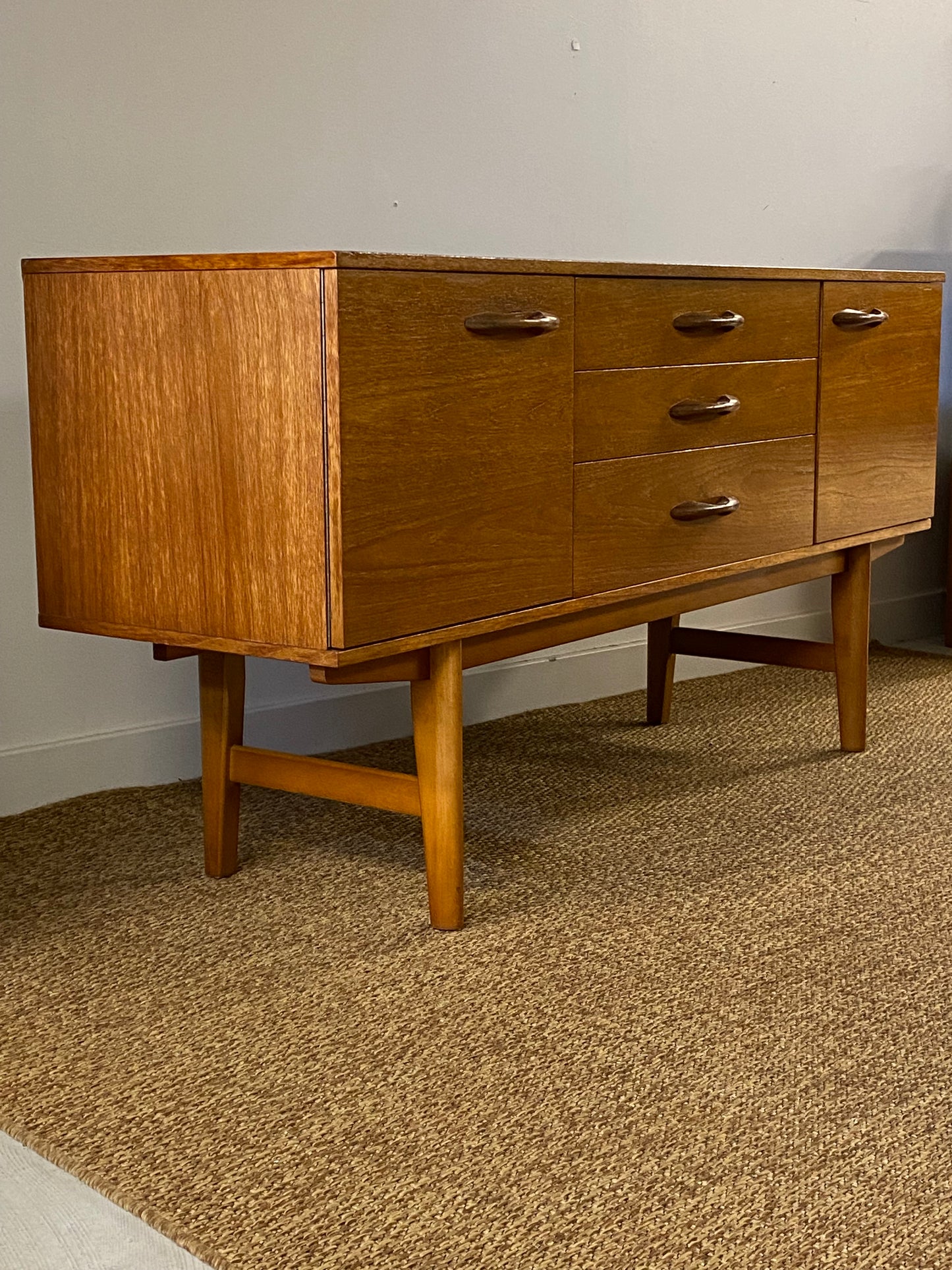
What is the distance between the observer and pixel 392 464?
1.29 m

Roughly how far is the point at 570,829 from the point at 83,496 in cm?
75

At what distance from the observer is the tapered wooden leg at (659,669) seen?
2305 mm

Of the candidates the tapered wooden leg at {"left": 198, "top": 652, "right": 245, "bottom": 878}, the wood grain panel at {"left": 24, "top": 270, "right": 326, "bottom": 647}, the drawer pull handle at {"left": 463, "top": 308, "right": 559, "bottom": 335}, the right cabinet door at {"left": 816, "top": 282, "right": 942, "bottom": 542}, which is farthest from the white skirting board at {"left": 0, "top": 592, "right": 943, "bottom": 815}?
the drawer pull handle at {"left": 463, "top": 308, "right": 559, "bottom": 335}

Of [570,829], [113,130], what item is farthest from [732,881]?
[113,130]

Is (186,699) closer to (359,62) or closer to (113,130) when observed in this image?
(113,130)

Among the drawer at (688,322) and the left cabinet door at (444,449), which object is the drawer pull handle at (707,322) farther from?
the left cabinet door at (444,449)

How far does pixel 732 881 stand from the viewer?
1629 millimetres

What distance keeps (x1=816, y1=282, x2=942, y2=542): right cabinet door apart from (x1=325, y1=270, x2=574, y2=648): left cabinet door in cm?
58

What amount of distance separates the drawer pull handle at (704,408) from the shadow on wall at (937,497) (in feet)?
5.13

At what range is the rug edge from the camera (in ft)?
3.08

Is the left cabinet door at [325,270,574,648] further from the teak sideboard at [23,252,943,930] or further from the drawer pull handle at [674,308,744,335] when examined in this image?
the drawer pull handle at [674,308,744,335]

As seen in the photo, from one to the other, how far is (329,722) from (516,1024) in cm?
99

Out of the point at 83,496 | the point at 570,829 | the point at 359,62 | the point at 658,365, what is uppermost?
the point at 359,62

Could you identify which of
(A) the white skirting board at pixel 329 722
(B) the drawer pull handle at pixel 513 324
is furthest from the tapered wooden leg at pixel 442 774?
(A) the white skirting board at pixel 329 722
